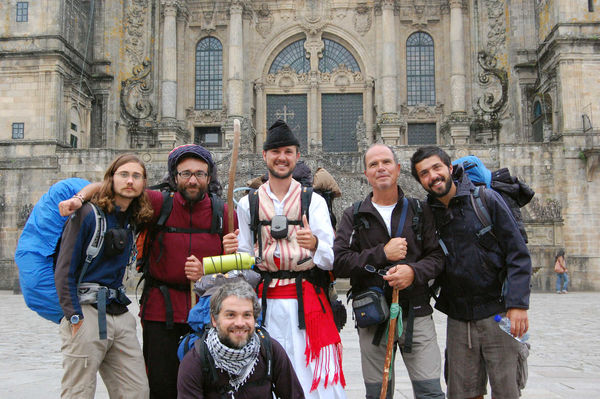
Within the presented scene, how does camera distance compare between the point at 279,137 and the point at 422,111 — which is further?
the point at 422,111

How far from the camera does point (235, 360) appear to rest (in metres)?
3.83

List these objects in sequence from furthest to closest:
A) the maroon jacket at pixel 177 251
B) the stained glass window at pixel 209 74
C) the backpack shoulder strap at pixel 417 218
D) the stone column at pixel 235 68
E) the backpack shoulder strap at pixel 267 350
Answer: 1. the stained glass window at pixel 209 74
2. the stone column at pixel 235 68
3. the maroon jacket at pixel 177 251
4. the backpack shoulder strap at pixel 417 218
5. the backpack shoulder strap at pixel 267 350

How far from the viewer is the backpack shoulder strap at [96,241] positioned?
438 centimetres

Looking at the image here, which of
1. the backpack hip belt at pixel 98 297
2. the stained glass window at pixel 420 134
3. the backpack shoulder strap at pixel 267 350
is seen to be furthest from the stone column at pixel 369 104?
the backpack shoulder strap at pixel 267 350

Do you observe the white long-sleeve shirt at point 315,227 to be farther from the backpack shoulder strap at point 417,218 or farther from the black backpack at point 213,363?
the black backpack at point 213,363

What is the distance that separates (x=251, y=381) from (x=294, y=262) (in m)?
1.03

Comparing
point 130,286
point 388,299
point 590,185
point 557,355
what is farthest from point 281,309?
point 590,185

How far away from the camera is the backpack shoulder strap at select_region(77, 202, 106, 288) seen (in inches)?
173

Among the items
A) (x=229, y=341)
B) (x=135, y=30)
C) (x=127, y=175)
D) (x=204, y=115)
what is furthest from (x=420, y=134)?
(x=229, y=341)

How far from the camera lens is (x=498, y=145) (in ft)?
80.5

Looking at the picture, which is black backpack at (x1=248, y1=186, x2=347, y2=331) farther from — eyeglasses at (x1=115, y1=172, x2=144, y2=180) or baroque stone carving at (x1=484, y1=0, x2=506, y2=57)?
baroque stone carving at (x1=484, y1=0, x2=506, y2=57)

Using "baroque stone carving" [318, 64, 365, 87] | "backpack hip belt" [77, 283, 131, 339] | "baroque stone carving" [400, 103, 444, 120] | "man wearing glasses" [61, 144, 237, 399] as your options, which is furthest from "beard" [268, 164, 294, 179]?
"baroque stone carving" [318, 64, 365, 87]

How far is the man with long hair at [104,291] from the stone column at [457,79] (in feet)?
86.1

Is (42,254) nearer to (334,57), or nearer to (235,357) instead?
(235,357)
